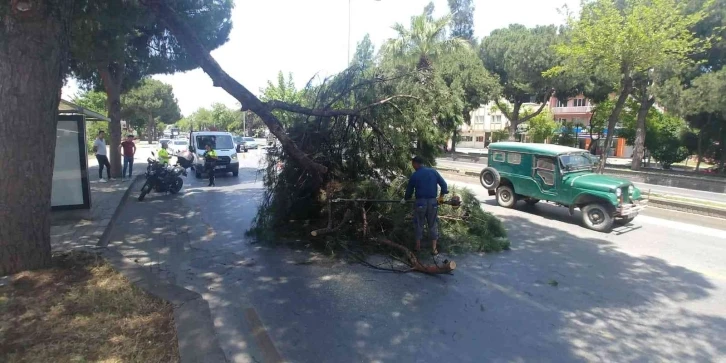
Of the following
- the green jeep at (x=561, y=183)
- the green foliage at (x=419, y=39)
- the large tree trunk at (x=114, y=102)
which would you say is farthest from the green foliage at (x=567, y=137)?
the large tree trunk at (x=114, y=102)

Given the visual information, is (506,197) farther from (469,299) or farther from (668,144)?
(668,144)

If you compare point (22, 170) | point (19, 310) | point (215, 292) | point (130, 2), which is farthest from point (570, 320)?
point (130, 2)

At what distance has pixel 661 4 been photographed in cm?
1473

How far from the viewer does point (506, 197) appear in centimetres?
1191

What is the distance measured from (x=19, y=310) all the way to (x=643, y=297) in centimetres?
721

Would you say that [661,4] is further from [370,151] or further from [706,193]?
[370,151]

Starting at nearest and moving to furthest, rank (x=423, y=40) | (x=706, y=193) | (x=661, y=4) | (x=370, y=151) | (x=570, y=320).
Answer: (x=570, y=320), (x=370, y=151), (x=661, y=4), (x=706, y=193), (x=423, y=40)

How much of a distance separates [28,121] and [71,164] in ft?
15.0

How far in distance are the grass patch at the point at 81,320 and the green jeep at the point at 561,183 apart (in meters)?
8.83

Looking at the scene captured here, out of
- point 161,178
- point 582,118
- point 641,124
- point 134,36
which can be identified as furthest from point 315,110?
point 582,118

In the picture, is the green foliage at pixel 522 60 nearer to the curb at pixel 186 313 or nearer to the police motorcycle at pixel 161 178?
the police motorcycle at pixel 161 178

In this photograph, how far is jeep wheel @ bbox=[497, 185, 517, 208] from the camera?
11.7 metres

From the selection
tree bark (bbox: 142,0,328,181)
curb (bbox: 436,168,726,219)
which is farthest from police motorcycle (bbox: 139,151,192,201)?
curb (bbox: 436,168,726,219)

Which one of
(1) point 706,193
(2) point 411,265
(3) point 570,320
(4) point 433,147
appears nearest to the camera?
(3) point 570,320
